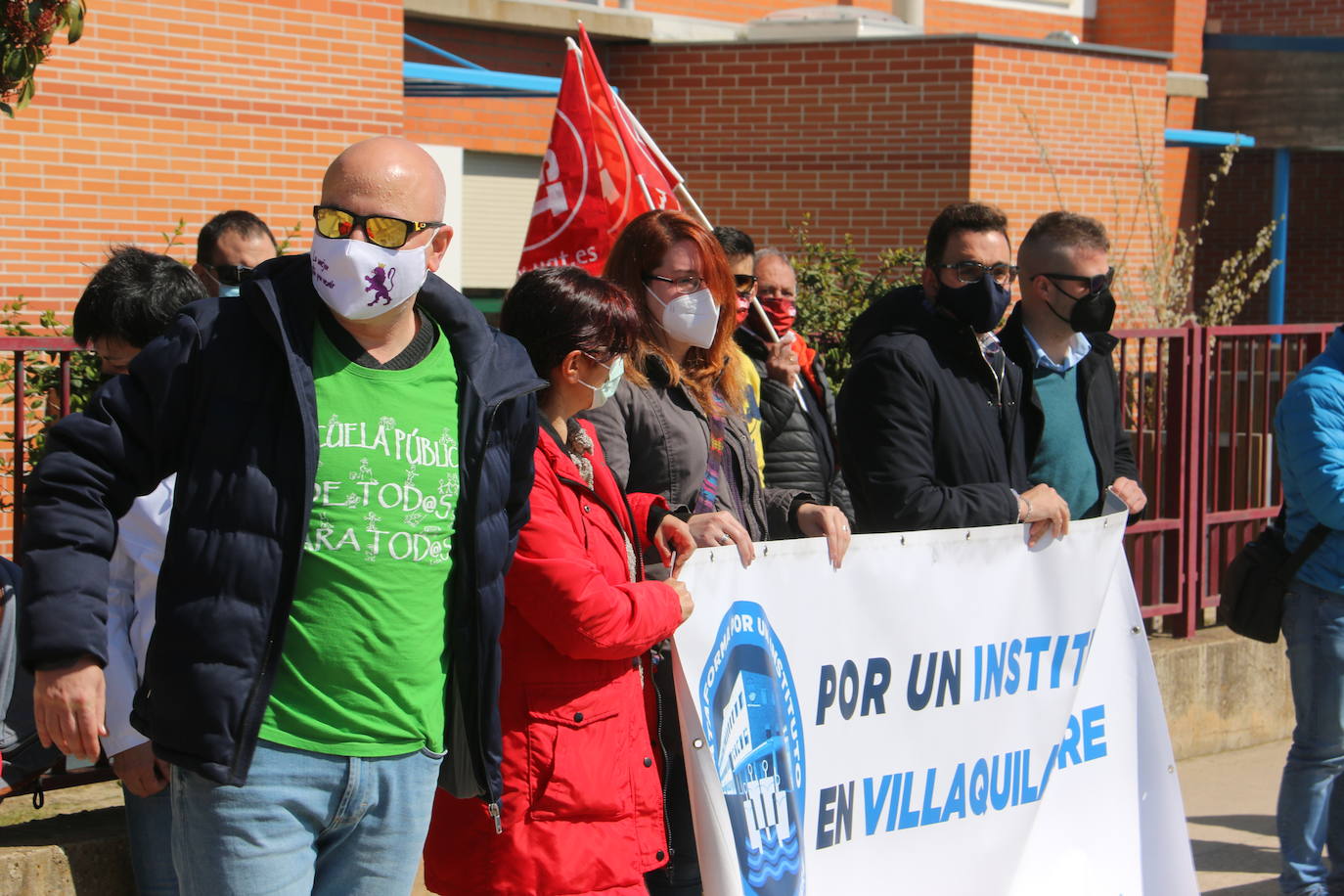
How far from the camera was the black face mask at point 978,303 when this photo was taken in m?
4.48

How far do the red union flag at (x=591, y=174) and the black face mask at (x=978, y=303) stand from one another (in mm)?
2354

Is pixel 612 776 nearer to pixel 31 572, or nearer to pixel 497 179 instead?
pixel 31 572

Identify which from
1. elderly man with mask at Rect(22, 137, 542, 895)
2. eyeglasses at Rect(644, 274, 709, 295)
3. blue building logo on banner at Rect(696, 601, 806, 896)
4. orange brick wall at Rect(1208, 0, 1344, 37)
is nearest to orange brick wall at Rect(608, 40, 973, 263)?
orange brick wall at Rect(1208, 0, 1344, 37)

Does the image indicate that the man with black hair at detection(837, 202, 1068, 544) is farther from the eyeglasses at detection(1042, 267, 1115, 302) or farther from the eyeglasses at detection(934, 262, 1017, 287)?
the eyeglasses at detection(1042, 267, 1115, 302)

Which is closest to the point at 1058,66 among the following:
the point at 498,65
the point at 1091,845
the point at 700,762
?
the point at 498,65

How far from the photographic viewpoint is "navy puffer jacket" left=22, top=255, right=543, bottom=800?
2.58 meters

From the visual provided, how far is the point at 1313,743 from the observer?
496 cm

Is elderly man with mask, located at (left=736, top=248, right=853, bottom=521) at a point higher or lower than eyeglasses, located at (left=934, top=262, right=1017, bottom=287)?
lower

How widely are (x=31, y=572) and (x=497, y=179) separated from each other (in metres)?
11.6

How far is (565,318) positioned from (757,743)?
1140 mm

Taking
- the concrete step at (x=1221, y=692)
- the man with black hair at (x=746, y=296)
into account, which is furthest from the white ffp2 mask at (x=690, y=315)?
the concrete step at (x=1221, y=692)

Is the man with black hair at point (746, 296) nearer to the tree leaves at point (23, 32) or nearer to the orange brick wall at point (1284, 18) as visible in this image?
the tree leaves at point (23, 32)

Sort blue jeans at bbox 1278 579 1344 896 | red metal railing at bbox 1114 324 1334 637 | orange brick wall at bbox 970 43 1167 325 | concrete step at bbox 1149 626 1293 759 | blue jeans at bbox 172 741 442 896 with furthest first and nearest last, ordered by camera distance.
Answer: orange brick wall at bbox 970 43 1167 325 → red metal railing at bbox 1114 324 1334 637 → concrete step at bbox 1149 626 1293 759 → blue jeans at bbox 1278 579 1344 896 → blue jeans at bbox 172 741 442 896

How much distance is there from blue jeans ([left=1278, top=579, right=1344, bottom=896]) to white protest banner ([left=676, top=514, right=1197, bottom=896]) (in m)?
0.46
